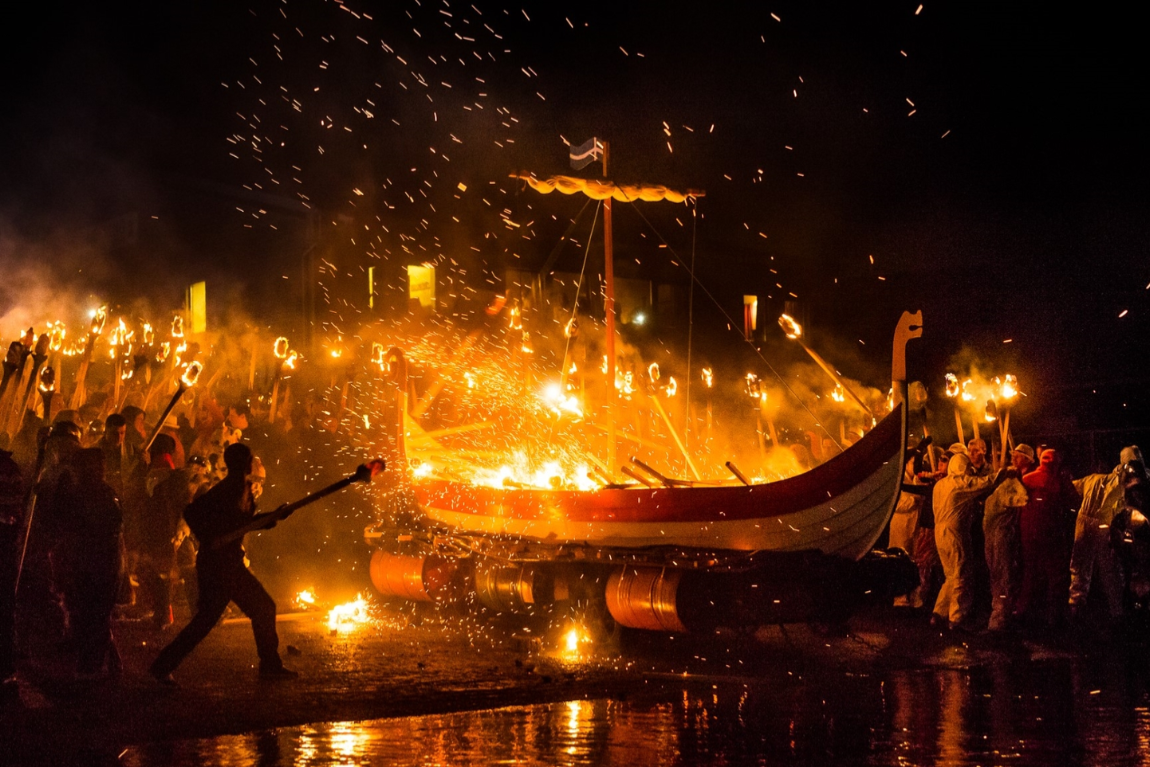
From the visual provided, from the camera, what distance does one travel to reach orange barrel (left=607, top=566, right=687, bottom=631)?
33.2 feet

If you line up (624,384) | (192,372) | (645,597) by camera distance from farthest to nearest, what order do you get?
(624,384), (192,372), (645,597)

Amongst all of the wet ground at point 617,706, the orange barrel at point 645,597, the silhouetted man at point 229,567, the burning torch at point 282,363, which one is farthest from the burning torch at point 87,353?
the orange barrel at point 645,597

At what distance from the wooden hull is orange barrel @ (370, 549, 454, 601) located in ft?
4.48

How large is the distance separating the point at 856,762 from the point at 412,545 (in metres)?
10.00

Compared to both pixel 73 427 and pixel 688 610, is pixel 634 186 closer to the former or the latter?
pixel 688 610

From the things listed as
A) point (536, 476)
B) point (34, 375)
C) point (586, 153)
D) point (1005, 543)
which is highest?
point (586, 153)

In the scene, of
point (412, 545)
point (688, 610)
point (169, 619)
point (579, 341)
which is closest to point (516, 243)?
point (579, 341)

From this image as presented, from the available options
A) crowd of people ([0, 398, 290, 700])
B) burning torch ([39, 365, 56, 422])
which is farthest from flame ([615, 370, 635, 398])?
crowd of people ([0, 398, 290, 700])

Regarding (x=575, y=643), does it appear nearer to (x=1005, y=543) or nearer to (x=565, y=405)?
(x=1005, y=543)

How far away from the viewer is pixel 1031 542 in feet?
41.3

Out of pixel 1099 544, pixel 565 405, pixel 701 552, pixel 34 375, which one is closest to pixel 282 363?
pixel 34 375

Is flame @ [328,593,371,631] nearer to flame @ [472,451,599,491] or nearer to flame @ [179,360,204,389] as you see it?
flame @ [472,451,599,491]

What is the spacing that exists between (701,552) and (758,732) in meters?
4.75

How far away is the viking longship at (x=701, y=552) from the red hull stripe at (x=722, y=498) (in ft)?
0.05
